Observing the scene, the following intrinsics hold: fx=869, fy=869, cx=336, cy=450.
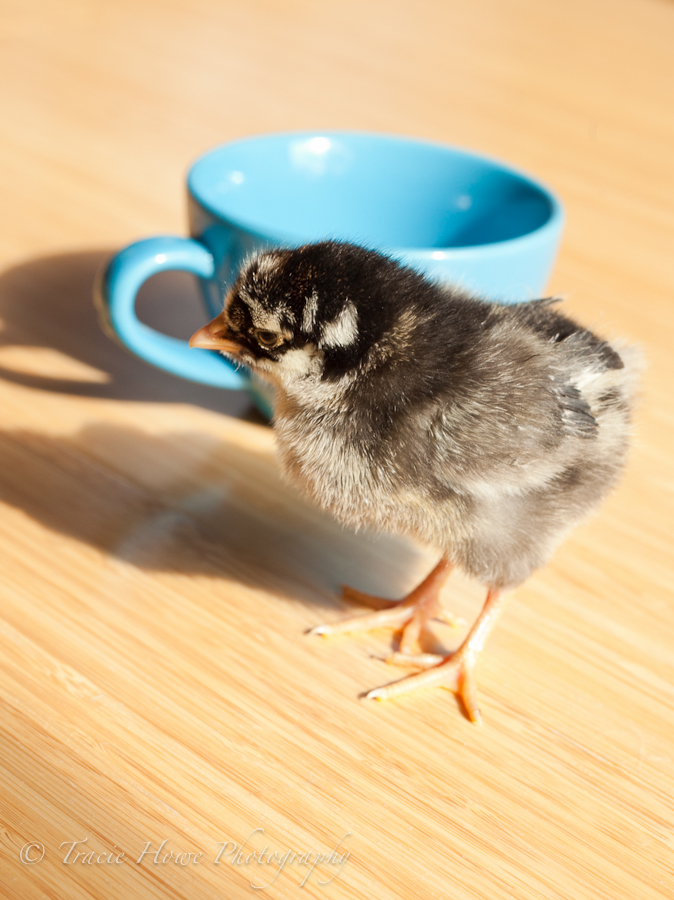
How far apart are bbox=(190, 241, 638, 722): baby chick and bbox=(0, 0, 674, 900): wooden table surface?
0.07 metres

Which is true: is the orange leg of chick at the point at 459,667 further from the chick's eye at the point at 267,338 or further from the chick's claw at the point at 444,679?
the chick's eye at the point at 267,338

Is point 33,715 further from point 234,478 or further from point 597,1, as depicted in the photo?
point 597,1

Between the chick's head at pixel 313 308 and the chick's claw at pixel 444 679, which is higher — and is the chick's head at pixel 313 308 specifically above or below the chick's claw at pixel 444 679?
above

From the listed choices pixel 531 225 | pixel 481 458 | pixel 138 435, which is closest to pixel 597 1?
pixel 531 225

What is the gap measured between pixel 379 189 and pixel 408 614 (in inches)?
20.5

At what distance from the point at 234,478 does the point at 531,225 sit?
0.39 meters

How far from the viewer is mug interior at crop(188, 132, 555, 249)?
918 mm

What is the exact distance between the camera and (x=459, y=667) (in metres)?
0.62

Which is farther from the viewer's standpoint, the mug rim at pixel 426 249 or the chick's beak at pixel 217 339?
the mug rim at pixel 426 249

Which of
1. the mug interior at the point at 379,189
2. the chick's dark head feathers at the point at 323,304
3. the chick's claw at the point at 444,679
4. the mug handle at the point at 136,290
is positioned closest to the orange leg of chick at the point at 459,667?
the chick's claw at the point at 444,679

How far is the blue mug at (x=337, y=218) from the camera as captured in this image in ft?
2.47

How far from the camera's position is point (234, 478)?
2.60 ft
